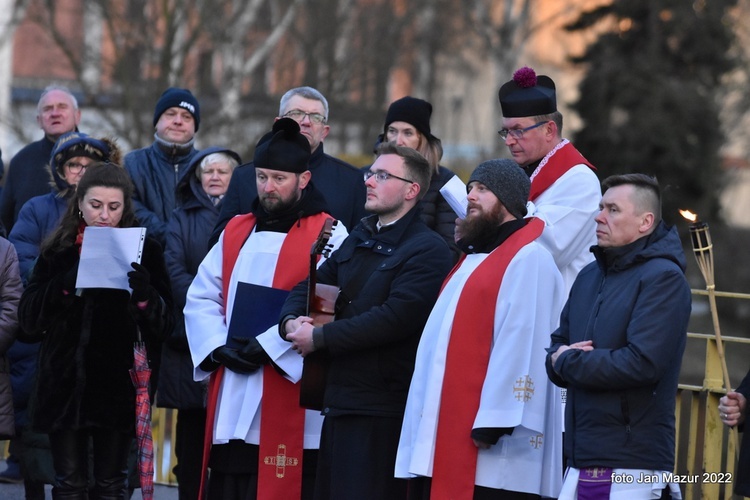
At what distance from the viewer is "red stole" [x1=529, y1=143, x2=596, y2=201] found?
22.7 ft

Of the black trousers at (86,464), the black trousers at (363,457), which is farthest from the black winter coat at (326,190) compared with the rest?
the black trousers at (363,457)

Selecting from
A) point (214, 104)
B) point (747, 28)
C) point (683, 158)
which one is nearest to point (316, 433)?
point (214, 104)

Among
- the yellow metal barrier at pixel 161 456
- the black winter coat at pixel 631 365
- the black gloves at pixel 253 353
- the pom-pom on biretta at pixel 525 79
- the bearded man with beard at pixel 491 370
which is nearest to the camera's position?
the black winter coat at pixel 631 365

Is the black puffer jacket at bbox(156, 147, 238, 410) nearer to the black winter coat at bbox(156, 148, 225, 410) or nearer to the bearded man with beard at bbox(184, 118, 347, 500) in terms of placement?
the black winter coat at bbox(156, 148, 225, 410)

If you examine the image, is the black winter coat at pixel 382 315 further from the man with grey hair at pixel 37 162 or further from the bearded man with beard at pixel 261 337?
the man with grey hair at pixel 37 162

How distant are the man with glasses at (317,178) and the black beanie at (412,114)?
397 mm

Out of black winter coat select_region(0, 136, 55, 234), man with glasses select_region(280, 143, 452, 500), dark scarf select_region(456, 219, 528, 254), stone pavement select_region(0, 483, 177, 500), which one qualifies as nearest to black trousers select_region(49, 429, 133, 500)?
man with glasses select_region(280, 143, 452, 500)

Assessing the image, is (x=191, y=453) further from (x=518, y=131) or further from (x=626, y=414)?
(x=626, y=414)

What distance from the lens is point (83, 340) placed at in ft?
22.7

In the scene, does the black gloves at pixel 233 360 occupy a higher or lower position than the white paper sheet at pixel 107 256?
lower

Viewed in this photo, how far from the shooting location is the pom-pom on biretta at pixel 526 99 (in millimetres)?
6984

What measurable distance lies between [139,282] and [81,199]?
2.13ft

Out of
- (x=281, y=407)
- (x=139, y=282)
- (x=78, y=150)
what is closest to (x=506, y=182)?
(x=281, y=407)

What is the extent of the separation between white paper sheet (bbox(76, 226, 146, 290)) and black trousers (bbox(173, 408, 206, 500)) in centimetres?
118
